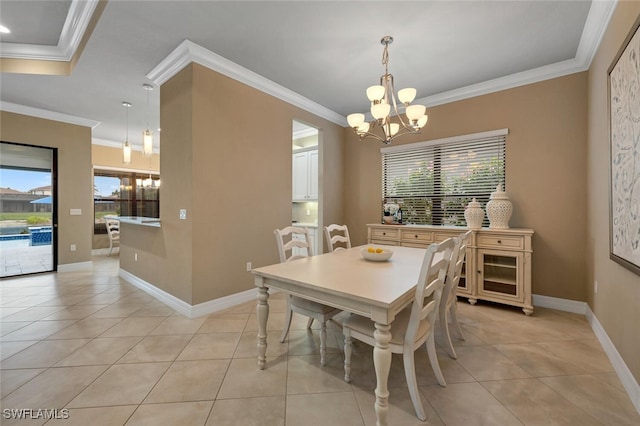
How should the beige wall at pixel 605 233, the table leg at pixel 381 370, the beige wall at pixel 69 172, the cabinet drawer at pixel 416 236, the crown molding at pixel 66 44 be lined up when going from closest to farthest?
the table leg at pixel 381 370
the beige wall at pixel 605 233
the crown molding at pixel 66 44
the cabinet drawer at pixel 416 236
the beige wall at pixel 69 172

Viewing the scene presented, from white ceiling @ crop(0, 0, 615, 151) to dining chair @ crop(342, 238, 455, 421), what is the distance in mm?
2030

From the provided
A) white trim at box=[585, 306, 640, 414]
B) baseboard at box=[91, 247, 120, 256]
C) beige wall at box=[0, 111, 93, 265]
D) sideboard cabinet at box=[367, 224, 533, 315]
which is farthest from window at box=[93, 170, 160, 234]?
white trim at box=[585, 306, 640, 414]

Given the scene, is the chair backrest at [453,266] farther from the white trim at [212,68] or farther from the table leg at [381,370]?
the white trim at [212,68]

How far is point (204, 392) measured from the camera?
1.65m

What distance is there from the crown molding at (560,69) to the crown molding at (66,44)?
388 cm

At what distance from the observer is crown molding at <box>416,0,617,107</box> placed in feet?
6.92

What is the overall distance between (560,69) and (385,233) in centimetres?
269

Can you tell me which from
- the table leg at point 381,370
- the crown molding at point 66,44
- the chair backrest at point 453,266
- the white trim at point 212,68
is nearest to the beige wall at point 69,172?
the crown molding at point 66,44

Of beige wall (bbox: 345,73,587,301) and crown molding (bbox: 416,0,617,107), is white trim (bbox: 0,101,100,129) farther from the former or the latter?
beige wall (bbox: 345,73,587,301)

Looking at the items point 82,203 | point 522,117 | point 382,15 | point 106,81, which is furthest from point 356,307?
point 82,203

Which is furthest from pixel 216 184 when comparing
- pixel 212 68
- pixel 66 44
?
pixel 66 44

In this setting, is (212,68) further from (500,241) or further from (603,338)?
(603,338)

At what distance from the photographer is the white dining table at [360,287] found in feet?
4.32

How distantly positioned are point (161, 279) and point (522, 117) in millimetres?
4796
